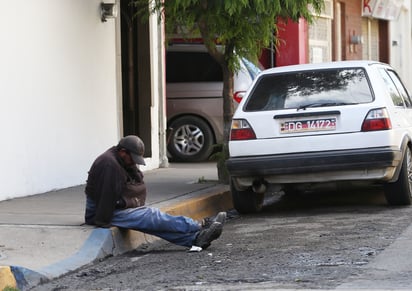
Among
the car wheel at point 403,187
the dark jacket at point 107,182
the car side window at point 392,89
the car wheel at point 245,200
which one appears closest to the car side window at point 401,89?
the car side window at point 392,89

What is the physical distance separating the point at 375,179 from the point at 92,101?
445 cm

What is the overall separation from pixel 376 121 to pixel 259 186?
145 centimetres

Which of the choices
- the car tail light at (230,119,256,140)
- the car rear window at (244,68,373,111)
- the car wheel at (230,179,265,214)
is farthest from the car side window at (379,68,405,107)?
the car wheel at (230,179,265,214)

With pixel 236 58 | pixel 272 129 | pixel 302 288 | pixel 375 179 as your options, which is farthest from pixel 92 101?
pixel 302 288

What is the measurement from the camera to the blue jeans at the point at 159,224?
27.8ft

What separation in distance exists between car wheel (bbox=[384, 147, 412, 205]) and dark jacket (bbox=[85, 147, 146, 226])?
3.22 meters

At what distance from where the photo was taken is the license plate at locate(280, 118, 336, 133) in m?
10.1

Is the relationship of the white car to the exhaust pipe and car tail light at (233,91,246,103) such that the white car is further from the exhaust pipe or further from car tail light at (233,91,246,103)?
car tail light at (233,91,246,103)

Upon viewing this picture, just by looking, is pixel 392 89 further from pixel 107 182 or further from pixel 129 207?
pixel 107 182

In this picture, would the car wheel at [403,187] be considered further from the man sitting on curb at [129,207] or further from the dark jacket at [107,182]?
the dark jacket at [107,182]

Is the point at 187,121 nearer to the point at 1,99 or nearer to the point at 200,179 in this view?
the point at 200,179

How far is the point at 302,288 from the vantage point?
259 inches

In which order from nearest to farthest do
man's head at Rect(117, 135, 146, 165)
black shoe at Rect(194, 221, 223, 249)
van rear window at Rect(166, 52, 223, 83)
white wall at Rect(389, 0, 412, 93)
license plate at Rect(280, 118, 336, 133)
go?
1. black shoe at Rect(194, 221, 223, 249)
2. man's head at Rect(117, 135, 146, 165)
3. license plate at Rect(280, 118, 336, 133)
4. van rear window at Rect(166, 52, 223, 83)
5. white wall at Rect(389, 0, 412, 93)

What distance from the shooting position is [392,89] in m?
11.1
